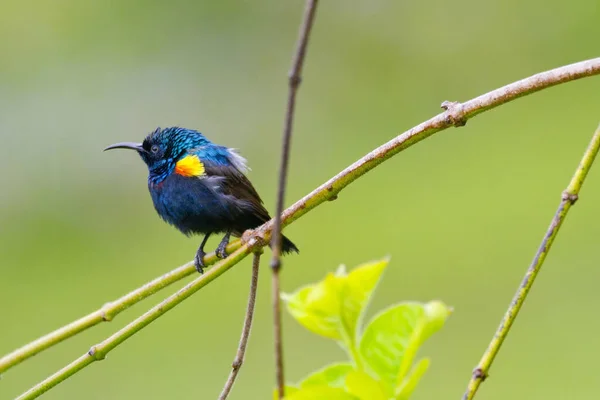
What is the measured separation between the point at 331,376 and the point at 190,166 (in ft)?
7.06

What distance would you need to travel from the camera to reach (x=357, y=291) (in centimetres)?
62

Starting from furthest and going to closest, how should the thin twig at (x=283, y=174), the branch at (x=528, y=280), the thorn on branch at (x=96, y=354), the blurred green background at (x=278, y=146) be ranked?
the blurred green background at (x=278, y=146) < the thorn on branch at (x=96, y=354) < the branch at (x=528, y=280) < the thin twig at (x=283, y=174)

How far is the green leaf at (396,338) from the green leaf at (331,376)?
29mm

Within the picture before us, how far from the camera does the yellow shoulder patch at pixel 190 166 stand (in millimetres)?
2762

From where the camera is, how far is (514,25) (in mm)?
9633

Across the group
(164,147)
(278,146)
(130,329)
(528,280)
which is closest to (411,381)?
(528,280)

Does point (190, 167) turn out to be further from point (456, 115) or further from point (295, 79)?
point (295, 79)

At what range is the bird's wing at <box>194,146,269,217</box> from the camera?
2738mm

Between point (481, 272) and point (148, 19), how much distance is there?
445 centimetres

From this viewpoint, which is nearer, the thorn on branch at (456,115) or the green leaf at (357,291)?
the green leaf at (357,291)

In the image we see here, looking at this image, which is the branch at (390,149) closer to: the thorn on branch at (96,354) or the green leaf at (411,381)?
the thorn on branch at (96,354)

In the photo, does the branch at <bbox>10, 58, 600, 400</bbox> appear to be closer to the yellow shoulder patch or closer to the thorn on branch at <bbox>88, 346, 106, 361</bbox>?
the thorn on branch at <bbox>88, 346, 106, 361</bbox>

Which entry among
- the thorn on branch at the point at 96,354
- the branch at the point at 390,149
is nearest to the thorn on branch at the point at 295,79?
the branch at the point at 390,149

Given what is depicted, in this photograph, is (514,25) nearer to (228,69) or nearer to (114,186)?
(228,69)
